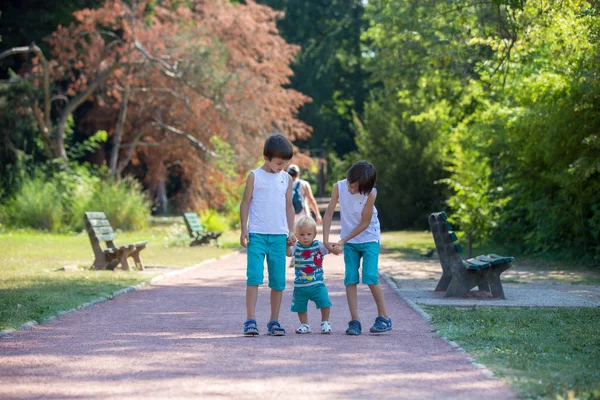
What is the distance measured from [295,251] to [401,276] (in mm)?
7389

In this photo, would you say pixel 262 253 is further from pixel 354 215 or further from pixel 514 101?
Result: pixel 514 101

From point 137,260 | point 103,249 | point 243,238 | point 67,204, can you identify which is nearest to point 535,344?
point 243,238

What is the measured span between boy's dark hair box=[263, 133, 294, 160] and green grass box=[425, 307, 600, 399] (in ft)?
7.40

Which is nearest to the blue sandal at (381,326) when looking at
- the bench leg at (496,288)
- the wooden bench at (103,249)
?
the bench leg at (496,288)

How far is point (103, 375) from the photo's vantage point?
6.70m

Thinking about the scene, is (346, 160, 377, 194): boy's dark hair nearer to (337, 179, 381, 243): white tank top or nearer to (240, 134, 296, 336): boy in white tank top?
(337, 179, 381, 243): white tank top

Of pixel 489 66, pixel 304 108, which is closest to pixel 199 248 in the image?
pixel 489 66

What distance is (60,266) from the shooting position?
1667cm

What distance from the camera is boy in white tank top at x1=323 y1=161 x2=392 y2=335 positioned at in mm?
8883

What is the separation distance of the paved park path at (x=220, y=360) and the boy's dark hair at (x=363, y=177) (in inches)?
55.9

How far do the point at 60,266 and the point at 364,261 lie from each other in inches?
358

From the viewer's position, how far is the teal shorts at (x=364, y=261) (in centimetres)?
896

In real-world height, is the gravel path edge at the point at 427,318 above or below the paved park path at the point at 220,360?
above

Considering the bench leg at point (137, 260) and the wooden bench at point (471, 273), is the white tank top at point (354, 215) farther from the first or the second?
the bench leg at point (137, 260)
